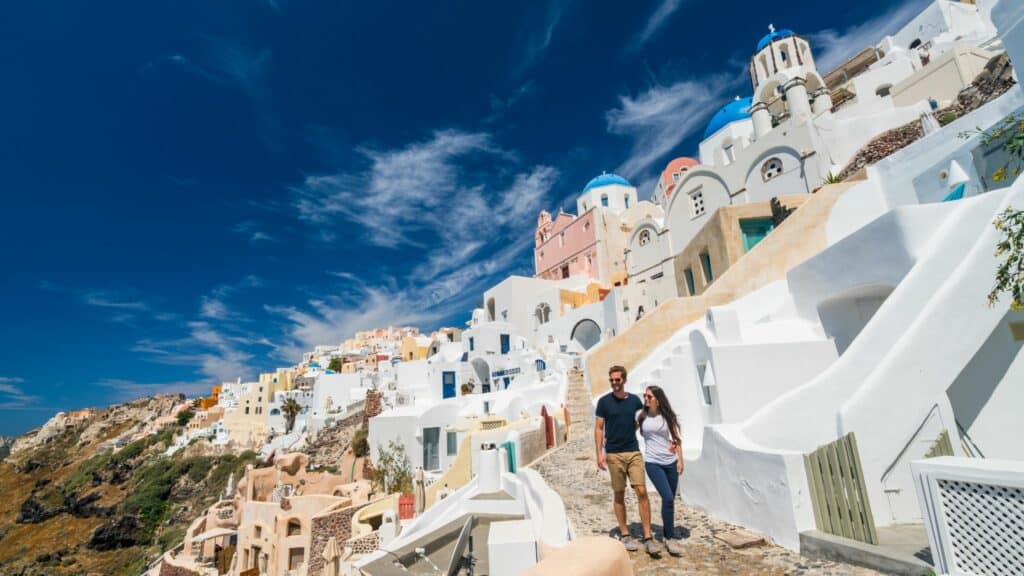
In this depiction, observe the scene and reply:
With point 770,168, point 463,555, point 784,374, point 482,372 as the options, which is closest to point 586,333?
point 482,372

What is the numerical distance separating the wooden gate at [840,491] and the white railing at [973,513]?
2.74 feet

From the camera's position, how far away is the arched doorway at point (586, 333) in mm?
27111

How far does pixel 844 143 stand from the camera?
19.0 meters

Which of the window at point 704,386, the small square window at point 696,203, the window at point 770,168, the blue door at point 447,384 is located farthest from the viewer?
the blue door at point 447,384

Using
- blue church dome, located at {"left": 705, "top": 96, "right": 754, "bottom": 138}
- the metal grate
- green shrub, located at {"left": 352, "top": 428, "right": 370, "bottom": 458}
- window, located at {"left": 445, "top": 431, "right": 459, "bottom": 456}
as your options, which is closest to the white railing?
the metal grate

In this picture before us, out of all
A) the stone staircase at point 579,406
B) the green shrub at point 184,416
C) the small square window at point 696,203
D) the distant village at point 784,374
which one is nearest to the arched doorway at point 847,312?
the distant village at point 784,374

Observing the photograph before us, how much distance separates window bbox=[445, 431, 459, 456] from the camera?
65.7ft

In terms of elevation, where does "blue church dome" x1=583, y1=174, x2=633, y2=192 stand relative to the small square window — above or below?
above

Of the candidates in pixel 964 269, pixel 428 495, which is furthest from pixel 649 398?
pixel 428 495

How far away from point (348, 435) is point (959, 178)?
32210 mm

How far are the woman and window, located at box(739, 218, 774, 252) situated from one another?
12.6 metres

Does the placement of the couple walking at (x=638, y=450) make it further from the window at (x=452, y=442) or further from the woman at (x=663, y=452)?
the window at (x=452, y=442)

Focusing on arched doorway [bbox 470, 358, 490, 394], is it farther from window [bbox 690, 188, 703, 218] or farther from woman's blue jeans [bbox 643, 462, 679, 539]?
woman's blue jeans [bbox 643, 462, 679, 539]

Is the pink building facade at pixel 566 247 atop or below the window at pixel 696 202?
atop
